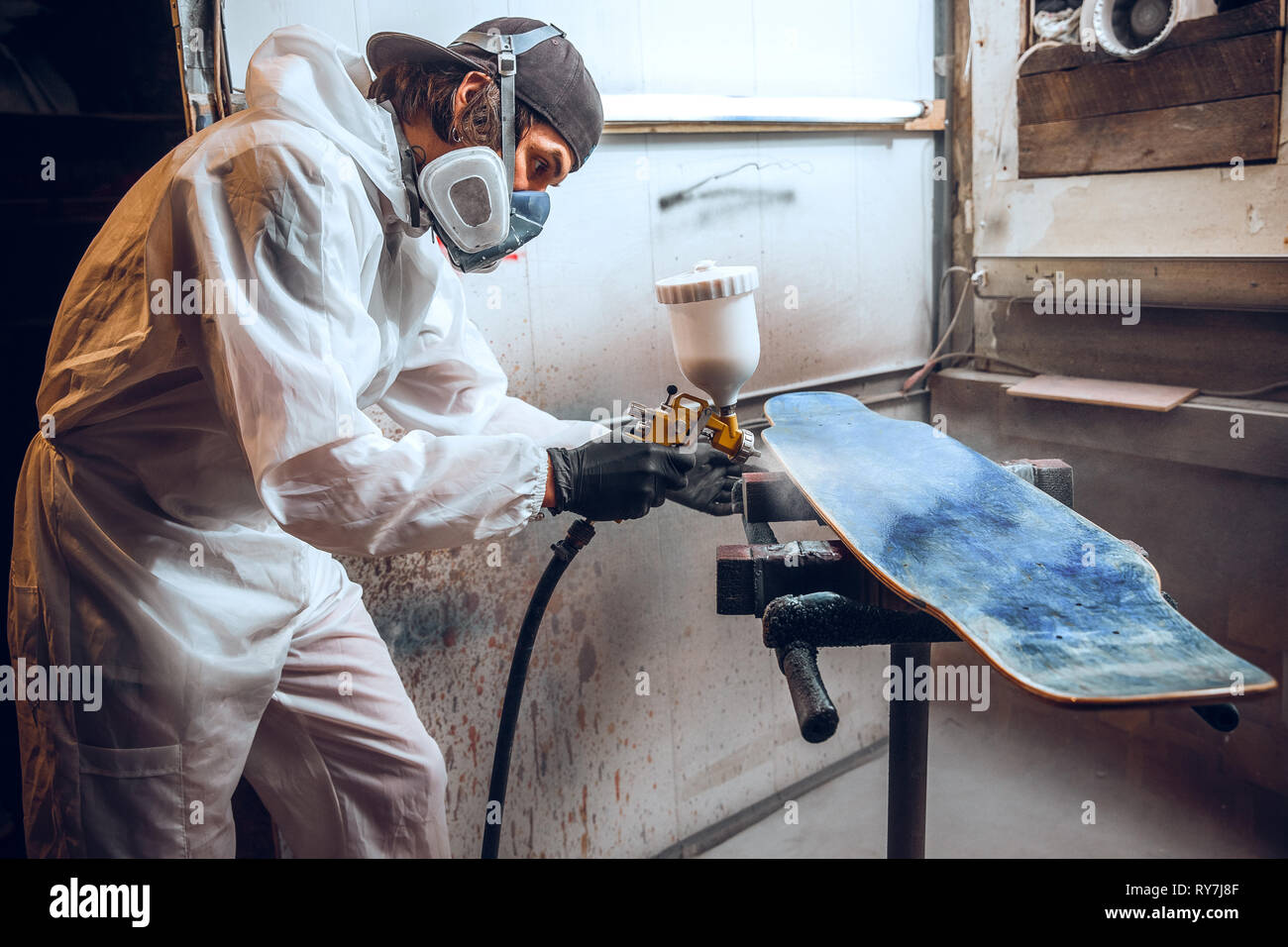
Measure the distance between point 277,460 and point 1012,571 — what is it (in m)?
0.96

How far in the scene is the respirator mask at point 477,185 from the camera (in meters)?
1.26

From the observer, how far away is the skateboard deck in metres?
0.93

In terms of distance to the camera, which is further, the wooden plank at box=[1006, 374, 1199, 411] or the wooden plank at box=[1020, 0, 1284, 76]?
the wooden plank at box=[1006, 374, 1199, 411]

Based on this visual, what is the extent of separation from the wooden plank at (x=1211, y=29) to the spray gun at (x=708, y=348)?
4.60ft

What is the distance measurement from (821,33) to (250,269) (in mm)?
1711

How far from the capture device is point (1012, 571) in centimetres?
119

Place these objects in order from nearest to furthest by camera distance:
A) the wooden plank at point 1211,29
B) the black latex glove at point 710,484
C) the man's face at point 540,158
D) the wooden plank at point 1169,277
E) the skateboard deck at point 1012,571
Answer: the skateboard deck at point 1012,571 → the man's face at point 540,158 → the black latex glove at point 710,484 → the wooden plank at point 1211,29 → the wooden plank at point 1169,277

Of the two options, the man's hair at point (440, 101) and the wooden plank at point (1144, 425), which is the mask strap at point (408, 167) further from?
the wooden plank at point (1144, 425)

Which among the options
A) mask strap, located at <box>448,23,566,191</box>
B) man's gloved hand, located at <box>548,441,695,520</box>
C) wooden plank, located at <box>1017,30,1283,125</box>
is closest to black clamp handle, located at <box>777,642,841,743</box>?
man's gloved hand, located at <box>548,441,695,520</box>

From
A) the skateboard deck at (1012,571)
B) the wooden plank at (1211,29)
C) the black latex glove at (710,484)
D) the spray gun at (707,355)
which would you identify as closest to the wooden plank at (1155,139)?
the wooden plank at (1211,29)

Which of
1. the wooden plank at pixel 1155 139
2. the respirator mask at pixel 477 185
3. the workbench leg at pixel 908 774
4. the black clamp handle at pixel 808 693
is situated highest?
the wooden plank at pixel 1155 139

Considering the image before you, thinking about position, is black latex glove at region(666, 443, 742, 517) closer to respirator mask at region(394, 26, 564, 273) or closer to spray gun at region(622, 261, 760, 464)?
spray gun at region(622, 261, 760, 464)

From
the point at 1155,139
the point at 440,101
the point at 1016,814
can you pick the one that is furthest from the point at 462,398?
the point at 1016,814

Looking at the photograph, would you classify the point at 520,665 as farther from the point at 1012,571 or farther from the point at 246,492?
the point at 1012,571
